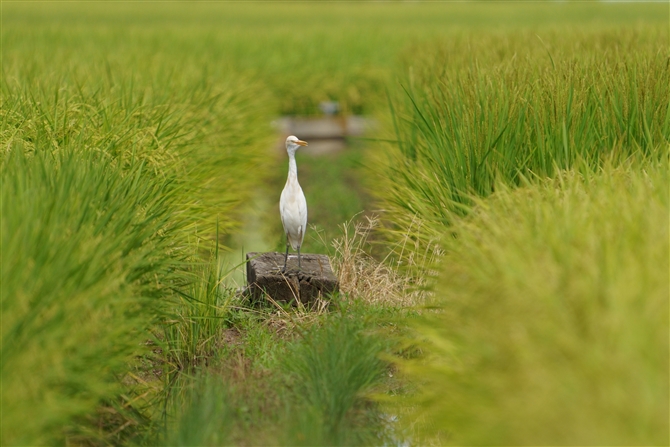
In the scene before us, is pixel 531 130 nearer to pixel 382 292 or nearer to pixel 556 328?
pixel 382 292

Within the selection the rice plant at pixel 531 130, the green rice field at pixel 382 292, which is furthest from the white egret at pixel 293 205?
the rice plant at pixel 531 130

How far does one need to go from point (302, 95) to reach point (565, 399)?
10161 mm

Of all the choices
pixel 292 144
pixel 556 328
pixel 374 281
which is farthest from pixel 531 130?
pixel 556 328

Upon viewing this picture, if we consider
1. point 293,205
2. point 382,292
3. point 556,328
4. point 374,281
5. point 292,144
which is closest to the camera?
point 556,328

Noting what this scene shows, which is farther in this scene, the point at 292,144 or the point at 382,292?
the point at 382,292

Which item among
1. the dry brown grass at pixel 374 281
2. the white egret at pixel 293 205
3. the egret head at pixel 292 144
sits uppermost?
the egret head at pixel 292 144

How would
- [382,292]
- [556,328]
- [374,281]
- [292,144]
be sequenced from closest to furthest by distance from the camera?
[556,328] < [292,144] < [382,292] < [374,281]

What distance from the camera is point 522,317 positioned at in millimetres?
2512

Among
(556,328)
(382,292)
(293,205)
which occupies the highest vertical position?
(556,328)

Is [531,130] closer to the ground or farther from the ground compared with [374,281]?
farther from the ground

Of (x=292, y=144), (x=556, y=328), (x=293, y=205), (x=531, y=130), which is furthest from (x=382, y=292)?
(x=556, y=328)

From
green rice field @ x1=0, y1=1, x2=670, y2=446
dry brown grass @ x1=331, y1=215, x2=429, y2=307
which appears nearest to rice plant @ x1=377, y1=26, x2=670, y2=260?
green rice field @ x1=0, y1=1, x2=670, y2=446

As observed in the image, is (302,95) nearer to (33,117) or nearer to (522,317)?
(33,117)

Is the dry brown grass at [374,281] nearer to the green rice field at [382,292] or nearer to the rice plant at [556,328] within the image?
the green rice field at [382,292]
